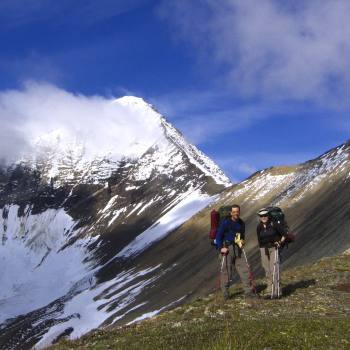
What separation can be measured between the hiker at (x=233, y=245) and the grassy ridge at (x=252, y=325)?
957mm

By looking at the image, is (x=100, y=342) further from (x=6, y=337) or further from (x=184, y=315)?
(x=6, y=337)

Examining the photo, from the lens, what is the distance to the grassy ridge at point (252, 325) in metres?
13.9

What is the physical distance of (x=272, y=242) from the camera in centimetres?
2214

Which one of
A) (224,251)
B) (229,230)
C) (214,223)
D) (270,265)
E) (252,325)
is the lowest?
(252,325)

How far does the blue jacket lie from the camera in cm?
2167

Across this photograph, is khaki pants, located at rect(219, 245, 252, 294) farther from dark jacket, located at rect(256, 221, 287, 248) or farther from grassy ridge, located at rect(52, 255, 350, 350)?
dark jacket, located at rect(256, 221, 287, 248)

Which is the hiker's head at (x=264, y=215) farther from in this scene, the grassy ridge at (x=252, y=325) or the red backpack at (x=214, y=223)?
the grassy ridge at (x=252, y=325)

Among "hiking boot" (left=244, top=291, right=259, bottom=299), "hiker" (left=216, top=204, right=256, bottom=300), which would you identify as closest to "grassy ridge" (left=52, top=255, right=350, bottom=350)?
"hiking boot" (left=244, top=291, right=259, bottom=299)

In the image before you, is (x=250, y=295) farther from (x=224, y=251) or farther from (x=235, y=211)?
(x=235, y=211)

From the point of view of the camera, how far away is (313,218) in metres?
106

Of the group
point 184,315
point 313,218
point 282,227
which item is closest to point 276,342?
point 184,315

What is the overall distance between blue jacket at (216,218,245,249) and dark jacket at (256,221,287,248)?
3.15 feet

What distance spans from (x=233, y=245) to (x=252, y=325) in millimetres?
5922

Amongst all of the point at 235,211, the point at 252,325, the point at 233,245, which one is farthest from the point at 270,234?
the point at 252,325
